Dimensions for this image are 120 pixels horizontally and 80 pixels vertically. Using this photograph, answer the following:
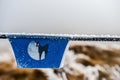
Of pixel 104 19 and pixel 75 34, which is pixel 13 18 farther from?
pixel 104 19

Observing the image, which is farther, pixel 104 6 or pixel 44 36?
pixel 104 6

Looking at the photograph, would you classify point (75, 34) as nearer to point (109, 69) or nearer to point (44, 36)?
point (44, 36)

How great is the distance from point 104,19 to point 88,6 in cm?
21

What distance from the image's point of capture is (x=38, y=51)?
85.9 inches

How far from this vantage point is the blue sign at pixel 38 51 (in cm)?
217

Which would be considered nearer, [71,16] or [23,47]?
[23,47]

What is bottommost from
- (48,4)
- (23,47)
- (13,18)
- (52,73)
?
(52,73)

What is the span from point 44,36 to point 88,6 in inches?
22.0

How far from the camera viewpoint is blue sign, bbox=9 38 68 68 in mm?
2166

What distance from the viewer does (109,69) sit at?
224 cm

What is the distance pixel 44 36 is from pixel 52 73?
0.37m

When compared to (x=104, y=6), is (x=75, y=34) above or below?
below

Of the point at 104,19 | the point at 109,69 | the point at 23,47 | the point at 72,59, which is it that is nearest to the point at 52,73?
the point at 72,59

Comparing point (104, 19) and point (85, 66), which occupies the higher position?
point (104, 19)
